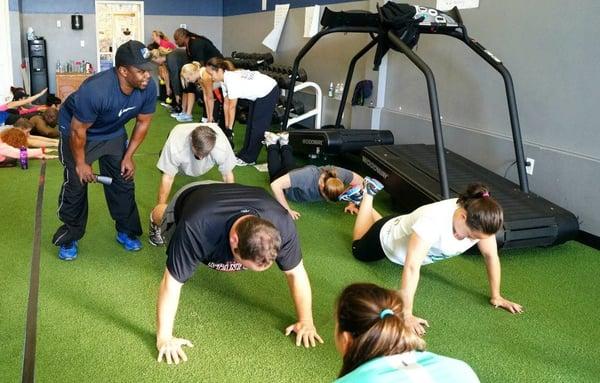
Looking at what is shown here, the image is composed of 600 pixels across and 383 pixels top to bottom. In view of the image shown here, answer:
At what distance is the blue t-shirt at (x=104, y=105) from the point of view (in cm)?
281

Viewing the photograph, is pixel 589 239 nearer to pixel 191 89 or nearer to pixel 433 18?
pixel 433 18

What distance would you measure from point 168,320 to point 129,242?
1396 millimetres

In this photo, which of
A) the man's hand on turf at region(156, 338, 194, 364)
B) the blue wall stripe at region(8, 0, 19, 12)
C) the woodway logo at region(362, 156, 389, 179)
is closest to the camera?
the man's hand on turf at region(156, 338, 194, 364)

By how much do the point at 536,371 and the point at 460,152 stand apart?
2.90 meters

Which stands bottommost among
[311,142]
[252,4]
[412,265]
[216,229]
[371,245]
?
[371,245]

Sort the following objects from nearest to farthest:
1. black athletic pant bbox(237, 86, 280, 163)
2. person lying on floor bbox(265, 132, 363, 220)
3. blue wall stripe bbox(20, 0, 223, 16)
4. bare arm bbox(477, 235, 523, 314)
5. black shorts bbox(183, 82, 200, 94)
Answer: bare arm bbox(477, 235, 523, 314) < person lying on floor bbox(265, 132, 363, 220) < black athletic pant bbox(237, 86, 280, 163) < black shorts bbox(183, 82, 200, 94) < blue wall stripe bbox(20, 0, 223, 16)

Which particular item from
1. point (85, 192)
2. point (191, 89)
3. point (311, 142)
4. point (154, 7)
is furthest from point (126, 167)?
point (154, 7)

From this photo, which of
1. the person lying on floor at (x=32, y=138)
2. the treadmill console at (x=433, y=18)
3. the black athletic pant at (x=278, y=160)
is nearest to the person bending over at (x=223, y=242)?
the black athletic pant at (x=278, y=160)

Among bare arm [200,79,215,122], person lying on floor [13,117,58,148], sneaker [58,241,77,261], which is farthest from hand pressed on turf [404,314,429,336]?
person lying on floor [13,117,58,148]

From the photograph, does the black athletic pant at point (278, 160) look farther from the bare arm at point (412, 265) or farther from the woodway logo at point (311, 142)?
the bare arm at point (412, 265)

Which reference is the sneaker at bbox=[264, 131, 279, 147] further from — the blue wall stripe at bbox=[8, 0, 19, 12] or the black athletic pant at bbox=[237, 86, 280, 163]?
the blue wall stripe at bbox=[8, 0, 19, 12]

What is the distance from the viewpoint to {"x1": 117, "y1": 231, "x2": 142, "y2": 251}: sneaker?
3389mm

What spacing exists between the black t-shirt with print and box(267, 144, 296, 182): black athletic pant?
7.94 ft

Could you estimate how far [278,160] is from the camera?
4.80 m
